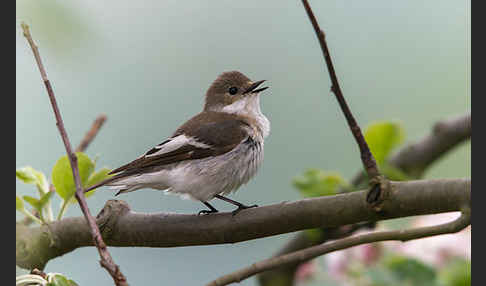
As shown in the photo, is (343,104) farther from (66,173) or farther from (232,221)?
(66,173)

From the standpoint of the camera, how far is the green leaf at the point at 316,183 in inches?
73.4

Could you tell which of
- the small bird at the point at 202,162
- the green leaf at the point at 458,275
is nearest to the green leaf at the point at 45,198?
the small bird at the point at 202,162

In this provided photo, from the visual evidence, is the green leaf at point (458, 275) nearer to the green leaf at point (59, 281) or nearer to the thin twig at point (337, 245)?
the thin twig at point (337, 245)

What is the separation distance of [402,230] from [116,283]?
0.54m

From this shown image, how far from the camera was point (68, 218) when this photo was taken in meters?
1.49

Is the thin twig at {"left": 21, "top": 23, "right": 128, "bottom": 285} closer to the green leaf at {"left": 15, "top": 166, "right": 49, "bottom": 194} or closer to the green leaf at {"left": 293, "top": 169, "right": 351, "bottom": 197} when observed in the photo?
the green leaf at {"left": 15, "top": 166, "right": 49, "bottom": 194}

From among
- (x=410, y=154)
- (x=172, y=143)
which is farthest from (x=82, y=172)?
(x=410, y=154)

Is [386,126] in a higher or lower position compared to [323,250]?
lower

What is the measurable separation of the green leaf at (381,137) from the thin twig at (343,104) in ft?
2.60

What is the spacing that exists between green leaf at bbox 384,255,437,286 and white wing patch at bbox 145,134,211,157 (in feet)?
2.20

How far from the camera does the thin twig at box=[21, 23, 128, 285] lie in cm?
81

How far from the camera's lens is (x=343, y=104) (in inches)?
42.1

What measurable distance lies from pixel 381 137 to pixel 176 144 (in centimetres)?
70

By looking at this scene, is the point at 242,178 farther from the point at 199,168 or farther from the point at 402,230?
the point at 402,230
